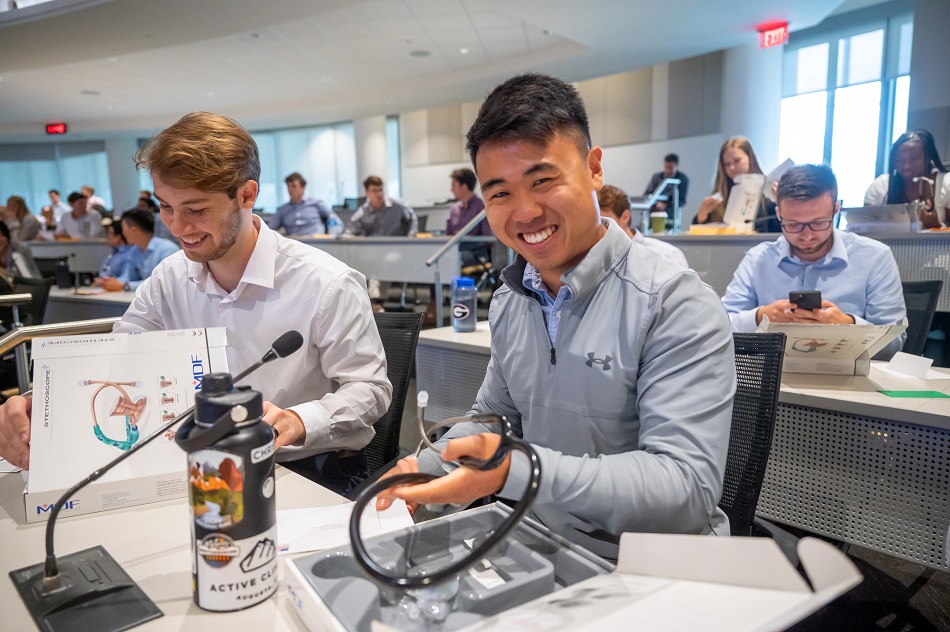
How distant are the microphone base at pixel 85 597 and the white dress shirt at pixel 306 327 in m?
0.55

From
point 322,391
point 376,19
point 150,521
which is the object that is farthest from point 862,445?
point 376,19

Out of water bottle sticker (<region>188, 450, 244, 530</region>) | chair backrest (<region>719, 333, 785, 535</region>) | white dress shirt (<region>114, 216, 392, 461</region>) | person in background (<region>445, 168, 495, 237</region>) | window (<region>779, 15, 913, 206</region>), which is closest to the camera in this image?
water bottle sticker (<region>188, 450, 244, 530</region>)

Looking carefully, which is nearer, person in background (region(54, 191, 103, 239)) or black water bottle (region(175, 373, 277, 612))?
black water bottle (region(175, 373, 277, 612))

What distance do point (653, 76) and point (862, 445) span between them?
9.01 metres

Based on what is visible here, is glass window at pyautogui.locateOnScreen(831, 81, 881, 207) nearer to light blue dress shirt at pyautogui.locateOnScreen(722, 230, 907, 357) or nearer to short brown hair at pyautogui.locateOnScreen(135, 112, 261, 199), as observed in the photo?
light blue dress shirt at pyautogui.locateOnScreen(722, 230, 907, 357)

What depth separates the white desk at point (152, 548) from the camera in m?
0.66

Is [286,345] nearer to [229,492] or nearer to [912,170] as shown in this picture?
[229,492]

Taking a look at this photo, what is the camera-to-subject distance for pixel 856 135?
8094 mm

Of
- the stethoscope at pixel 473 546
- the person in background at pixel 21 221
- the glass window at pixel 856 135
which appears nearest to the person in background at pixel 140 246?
the stethoscope at pixel 473 546

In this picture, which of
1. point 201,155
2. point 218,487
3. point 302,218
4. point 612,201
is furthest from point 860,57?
point 218,487

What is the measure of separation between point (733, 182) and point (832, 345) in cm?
278

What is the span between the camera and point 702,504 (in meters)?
0.83

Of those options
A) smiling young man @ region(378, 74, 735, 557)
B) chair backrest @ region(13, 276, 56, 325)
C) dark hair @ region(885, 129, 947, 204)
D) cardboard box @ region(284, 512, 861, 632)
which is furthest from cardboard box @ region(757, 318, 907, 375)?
chair backrest @ region(13, 276, 56, 325)

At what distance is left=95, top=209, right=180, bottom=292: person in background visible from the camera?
179 inches
